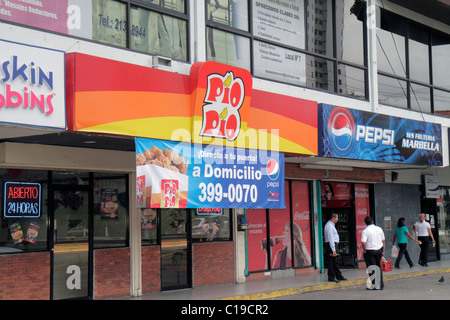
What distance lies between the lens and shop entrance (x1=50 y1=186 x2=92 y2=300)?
42.0ft

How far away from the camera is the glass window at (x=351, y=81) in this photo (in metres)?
18.0

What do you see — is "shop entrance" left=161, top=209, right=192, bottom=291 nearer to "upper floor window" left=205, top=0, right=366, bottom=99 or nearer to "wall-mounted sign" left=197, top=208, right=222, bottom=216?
"wall-mounted sign" left=197, top=208, right=222, bottom=216

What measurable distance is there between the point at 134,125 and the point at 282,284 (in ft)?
21.6

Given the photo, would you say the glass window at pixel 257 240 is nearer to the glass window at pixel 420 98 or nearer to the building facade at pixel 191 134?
the building facade at pixel 191 134

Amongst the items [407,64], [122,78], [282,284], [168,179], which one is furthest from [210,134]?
[407,64]

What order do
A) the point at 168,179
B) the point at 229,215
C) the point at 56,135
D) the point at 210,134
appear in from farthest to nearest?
the point at 229,215 → the point at 210,134 → the point at 168,179 → the point at 56,135

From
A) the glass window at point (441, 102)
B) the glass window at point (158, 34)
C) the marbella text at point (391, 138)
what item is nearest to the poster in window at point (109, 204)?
the glass window at point (158, 34)

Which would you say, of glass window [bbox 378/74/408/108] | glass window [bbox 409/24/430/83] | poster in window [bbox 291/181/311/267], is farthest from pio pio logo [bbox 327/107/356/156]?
glass window [bbox 409/24/430/83]

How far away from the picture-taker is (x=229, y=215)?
16.5 meters

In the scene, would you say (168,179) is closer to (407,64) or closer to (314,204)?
(314,204)

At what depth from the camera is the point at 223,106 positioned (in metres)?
13.2

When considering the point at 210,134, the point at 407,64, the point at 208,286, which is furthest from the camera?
the point at 407,64

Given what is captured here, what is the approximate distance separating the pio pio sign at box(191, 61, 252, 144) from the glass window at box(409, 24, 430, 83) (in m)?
9.13

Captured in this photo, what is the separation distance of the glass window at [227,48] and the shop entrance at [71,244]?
4.15 meters
